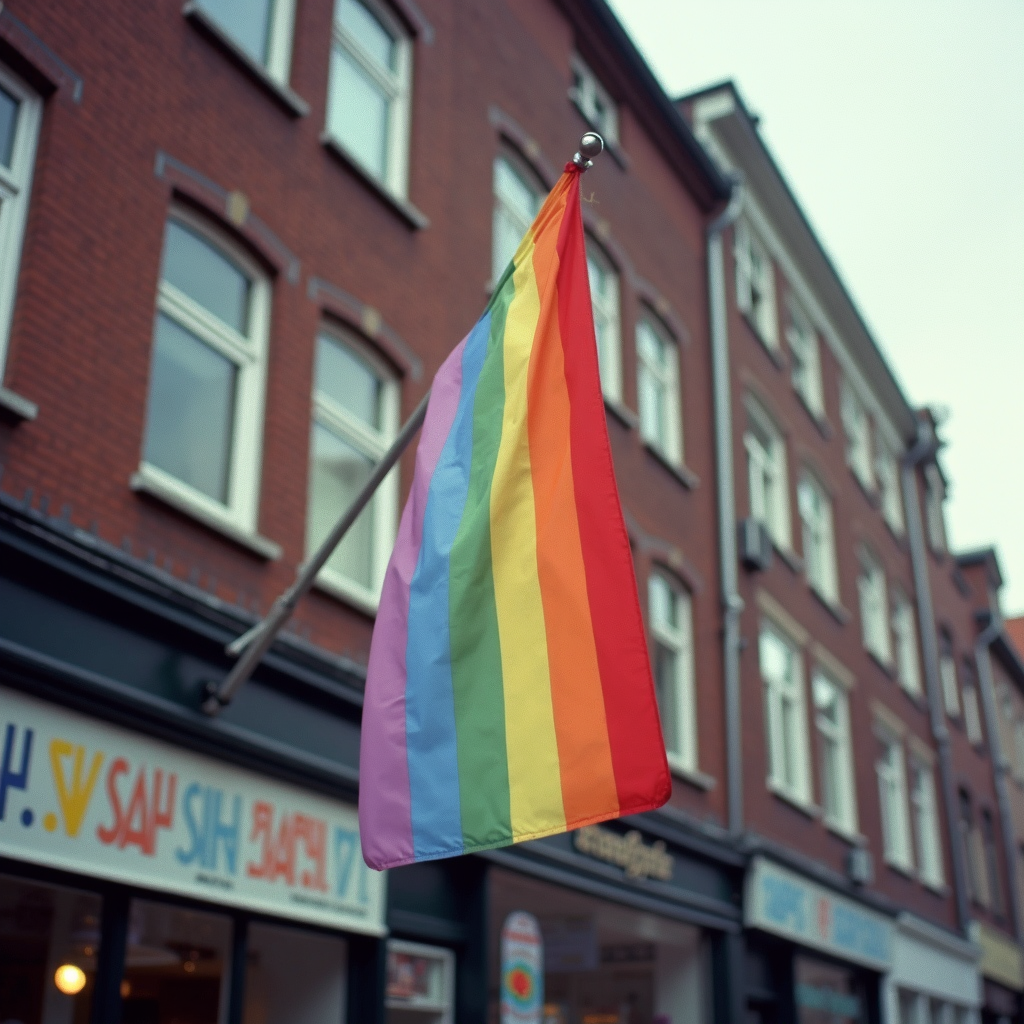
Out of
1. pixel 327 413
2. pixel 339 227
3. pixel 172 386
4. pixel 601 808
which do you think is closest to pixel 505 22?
pixel 339 227

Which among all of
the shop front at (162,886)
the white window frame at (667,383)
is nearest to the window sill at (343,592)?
the shop front at (162,886)

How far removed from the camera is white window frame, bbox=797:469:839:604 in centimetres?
2083

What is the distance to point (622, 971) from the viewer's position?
14820 mm

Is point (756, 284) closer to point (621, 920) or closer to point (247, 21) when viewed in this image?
point (621, 920)

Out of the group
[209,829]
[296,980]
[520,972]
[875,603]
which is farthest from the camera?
[875,603]

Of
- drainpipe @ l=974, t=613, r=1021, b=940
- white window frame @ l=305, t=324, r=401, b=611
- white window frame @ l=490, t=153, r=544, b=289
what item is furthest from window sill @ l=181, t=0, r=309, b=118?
drainpipe @ l=974, t=613, r=1021, b=940

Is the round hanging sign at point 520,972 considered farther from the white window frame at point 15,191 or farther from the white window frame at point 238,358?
the white window frame at point 15,191

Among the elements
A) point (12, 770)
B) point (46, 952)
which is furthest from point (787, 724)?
point (12, 770)

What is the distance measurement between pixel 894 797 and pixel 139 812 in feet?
57.0

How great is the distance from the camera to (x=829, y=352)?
24.0m

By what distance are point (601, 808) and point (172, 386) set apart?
4701 millimetres

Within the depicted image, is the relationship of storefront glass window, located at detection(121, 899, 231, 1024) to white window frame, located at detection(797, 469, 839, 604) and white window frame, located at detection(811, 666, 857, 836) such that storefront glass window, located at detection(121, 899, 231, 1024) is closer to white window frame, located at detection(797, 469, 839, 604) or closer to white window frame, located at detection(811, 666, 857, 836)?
white window frame, located at detection(811, 666, 857, 836)

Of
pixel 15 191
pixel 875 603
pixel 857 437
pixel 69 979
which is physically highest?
pixel 857 437

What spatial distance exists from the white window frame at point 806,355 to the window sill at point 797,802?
6916 mm
